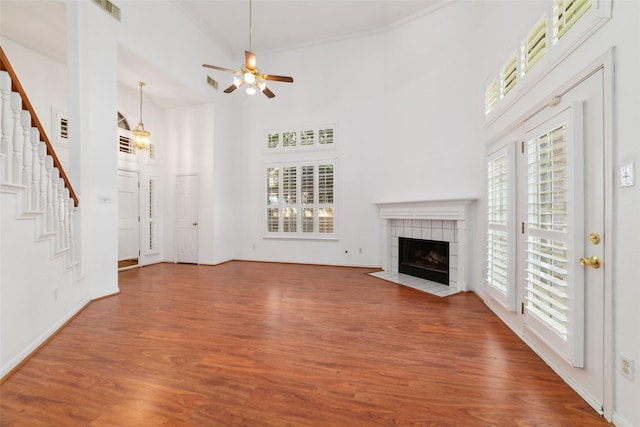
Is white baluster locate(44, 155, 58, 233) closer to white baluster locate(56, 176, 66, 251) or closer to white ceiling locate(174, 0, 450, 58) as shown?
white baluster locate(56, 176, 66, 251)

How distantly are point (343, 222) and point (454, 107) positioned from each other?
3040 mm

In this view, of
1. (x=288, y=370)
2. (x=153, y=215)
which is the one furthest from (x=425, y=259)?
(x=153, y=215)

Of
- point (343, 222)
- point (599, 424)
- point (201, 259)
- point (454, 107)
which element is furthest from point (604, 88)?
point (201, 259)

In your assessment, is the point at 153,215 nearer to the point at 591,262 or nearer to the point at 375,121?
the point at 375,121

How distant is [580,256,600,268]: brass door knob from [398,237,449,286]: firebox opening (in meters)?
2.86

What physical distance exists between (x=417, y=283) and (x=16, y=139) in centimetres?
503

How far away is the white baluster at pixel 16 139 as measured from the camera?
2.20 meters

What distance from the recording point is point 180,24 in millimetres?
5234

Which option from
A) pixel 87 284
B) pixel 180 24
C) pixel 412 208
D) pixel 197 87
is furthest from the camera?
pixel 197 87

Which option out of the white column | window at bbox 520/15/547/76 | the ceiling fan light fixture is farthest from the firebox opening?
the white column

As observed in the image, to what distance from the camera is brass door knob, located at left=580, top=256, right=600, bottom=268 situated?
1.64 meters

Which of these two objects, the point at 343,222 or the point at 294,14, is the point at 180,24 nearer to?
the point at 294,14

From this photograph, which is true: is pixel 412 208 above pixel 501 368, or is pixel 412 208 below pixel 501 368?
above

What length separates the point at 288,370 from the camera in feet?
6.74
